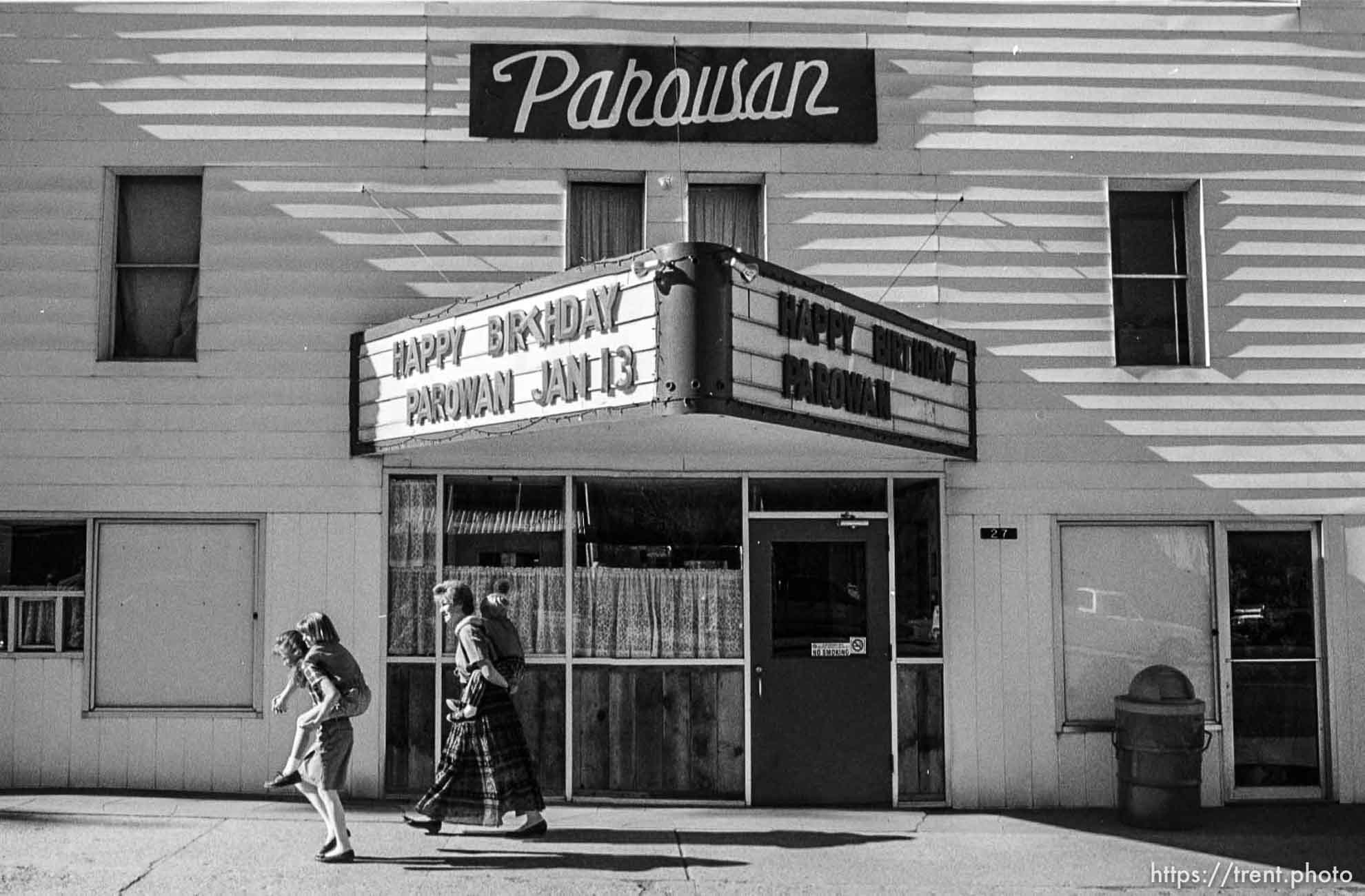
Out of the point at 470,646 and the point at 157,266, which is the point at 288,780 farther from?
the point at 157,266

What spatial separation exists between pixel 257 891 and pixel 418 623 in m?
2.96

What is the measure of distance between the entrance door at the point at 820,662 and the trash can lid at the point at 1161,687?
6.10 feet

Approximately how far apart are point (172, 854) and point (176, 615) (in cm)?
245

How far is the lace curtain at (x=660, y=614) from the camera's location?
10.4 metres

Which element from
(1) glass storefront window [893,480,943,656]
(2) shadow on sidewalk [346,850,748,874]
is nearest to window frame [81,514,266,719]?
(2) shadow on sidewalk [346,850,748,874]

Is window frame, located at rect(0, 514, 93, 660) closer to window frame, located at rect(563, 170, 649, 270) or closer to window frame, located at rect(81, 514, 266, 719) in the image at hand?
window frame, located at rect(81, 514, 266, 719)

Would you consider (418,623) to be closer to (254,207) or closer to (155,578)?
(155,578)

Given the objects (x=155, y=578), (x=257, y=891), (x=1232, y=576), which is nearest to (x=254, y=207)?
(x=155, y=578)

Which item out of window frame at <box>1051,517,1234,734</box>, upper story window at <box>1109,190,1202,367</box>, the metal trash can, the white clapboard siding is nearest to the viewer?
the metal trash can

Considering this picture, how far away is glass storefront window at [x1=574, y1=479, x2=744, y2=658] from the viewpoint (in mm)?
10453

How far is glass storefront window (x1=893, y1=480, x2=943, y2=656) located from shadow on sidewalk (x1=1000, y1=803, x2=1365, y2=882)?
1478 millimetres

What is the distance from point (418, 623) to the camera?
1038cm

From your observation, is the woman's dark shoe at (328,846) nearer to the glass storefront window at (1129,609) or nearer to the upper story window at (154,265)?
the upper story window at (154,265)

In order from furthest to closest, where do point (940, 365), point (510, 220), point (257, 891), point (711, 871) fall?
point (510, 220) → point (940, 365) → point (711, 871) → point (257, 891)
